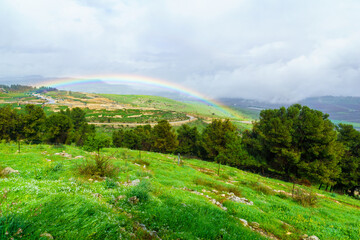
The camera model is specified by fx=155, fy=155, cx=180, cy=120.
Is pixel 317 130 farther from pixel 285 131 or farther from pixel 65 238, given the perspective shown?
pixel 65 238

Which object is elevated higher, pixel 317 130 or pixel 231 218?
pixel 317 130

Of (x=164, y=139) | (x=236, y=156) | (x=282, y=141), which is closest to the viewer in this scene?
(x=282, y=141)

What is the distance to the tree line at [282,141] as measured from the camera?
27891mm

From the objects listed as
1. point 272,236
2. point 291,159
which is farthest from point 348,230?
point 291,159

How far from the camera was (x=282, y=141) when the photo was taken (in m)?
30.3

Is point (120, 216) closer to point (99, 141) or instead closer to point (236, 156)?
point (99, 141)

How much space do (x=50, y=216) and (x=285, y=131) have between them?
35.5 metres

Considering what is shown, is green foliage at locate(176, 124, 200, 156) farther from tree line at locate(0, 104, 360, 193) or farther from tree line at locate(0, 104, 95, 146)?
tree line at locate(0, 104, 95, 146)

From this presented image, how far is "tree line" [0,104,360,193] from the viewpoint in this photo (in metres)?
27.9

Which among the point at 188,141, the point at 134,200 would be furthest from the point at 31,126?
the point at 134,200

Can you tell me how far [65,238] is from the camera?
2.85 metres

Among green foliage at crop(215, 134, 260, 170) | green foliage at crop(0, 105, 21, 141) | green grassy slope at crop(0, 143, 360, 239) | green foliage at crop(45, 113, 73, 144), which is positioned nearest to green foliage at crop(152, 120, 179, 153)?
green foliage at crop(215, 134, 260, 170)

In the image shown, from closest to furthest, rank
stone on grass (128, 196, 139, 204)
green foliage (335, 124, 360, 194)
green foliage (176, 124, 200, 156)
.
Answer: stone on grass (128, 196, 139, 204) → green foliage (335, 124, 360, 194) → green foliage (176, 124, 200, 156)

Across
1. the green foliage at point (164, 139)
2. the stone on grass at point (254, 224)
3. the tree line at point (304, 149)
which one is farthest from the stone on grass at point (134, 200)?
the green foliage at point (164, 139)
